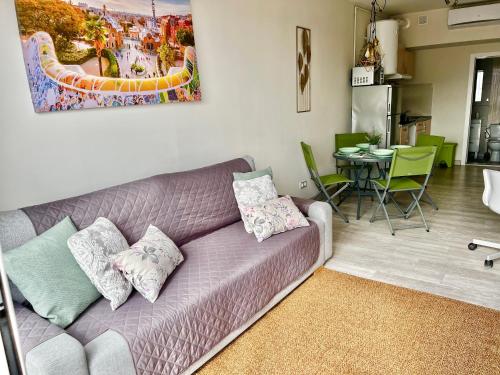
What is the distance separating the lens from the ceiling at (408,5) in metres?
5.39


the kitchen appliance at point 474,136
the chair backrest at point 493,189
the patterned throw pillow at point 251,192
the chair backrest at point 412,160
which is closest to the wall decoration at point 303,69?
the chair backrest at point 412,160

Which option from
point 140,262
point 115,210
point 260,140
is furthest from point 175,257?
point 260,140

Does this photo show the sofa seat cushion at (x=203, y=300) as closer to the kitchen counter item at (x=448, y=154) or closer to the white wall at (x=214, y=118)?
the white wall at (x=214, y=118)

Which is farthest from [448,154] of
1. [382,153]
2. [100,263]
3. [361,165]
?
[100,263]

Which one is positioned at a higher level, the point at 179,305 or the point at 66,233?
the point at 66,233

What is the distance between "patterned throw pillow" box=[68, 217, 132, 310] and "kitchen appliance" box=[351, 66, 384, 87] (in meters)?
4.58

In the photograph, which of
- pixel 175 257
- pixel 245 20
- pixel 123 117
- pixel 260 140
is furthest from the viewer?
pixel 260 140

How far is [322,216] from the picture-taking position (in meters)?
3.01

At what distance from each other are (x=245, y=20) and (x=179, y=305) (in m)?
2.71

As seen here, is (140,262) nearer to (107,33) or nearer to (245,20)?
(107,33)

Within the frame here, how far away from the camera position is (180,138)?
118 inches

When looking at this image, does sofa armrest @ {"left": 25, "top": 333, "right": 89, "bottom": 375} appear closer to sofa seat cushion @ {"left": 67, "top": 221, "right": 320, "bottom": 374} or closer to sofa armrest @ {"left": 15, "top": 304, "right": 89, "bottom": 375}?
sofa armrest @ {"left": 15, "top": 304, "right": 89, "bottom": 375}

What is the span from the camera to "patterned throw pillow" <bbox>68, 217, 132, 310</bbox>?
1821 millimetres

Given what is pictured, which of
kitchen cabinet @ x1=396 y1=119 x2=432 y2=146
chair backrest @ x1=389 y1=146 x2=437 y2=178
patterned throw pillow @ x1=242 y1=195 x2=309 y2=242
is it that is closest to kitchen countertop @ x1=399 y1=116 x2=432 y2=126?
kitchen cabinet @ x1=396 y1=119 x2=432 y2=146
